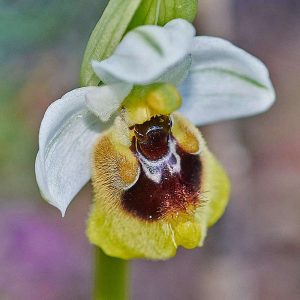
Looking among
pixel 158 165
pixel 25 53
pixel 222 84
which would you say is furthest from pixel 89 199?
pixel 158 165

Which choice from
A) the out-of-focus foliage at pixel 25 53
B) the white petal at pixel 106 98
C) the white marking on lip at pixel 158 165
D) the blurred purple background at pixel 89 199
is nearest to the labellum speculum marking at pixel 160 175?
the white marking on lip at pixel 158 165

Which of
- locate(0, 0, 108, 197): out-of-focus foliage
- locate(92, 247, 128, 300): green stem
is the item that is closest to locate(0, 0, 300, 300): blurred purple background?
locate(0, 0, 108, 197): out-of-focus foliage

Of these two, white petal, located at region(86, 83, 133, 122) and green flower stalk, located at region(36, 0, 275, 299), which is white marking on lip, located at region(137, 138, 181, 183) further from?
white petal, located at region(86, 83, 133, 122)

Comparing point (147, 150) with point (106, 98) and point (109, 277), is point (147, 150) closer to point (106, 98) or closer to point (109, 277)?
point (106, 98)

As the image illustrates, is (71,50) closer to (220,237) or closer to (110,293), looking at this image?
(220,237)

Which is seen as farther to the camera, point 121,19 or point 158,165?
point 158,165

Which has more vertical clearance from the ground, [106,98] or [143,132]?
[106,98]

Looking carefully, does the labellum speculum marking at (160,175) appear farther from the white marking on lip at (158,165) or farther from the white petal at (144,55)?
the white petal at (144,55)
